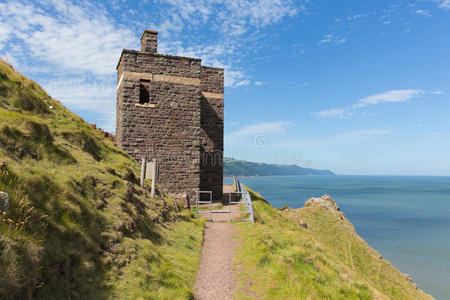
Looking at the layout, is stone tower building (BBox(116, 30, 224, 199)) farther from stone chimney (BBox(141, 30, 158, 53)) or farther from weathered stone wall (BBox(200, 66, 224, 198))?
weathered stone wall (BBox(200, 66, 224, 198))

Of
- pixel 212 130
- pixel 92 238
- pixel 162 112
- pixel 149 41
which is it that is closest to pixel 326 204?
pixel 212 130

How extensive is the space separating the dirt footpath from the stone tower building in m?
6.10

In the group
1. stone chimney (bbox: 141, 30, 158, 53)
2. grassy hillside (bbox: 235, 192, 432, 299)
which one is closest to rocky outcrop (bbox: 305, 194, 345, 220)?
grassy hillside (bbox: 235, 192, 432, 299)

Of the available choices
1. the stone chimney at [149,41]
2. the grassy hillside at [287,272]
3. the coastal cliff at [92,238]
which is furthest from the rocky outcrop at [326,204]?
the stone chimney at [149,41]

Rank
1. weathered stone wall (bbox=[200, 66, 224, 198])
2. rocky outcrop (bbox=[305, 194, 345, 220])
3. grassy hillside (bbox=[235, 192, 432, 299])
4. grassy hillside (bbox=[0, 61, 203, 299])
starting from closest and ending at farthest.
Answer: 1. grassy hillside (bbox=[0, 61, 203, 299])
2. grassy hillside (bbox=[235, 192, 432, 299])
3. weathered stone wall (bbox=[200, 66, 224, 198])
4. rocky outcrop (bbox=[305, 194, 345, 220])

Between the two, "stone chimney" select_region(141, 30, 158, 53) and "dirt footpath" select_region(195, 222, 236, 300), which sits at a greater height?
"stone chimney" select_region(141, 30, 158, 53)

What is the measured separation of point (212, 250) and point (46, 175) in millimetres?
6383

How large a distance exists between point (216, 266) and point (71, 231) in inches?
190

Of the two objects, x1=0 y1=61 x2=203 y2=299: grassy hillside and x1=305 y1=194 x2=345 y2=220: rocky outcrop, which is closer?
x1=0 y1=61 x2=203 y2=299: grassy hillside

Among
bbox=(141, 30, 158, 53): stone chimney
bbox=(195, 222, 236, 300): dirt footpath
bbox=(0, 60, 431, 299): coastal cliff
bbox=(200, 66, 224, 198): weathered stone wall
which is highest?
bbox=(141, 30, 158, 53): stone chimney

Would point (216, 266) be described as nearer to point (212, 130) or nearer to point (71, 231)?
point (71, 231)

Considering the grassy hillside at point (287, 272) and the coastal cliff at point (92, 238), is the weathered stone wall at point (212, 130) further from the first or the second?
the coastal cliff at point (92, 238)

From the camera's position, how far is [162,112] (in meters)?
18.4

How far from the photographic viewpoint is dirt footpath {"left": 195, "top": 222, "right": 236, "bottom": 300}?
23.1ft
